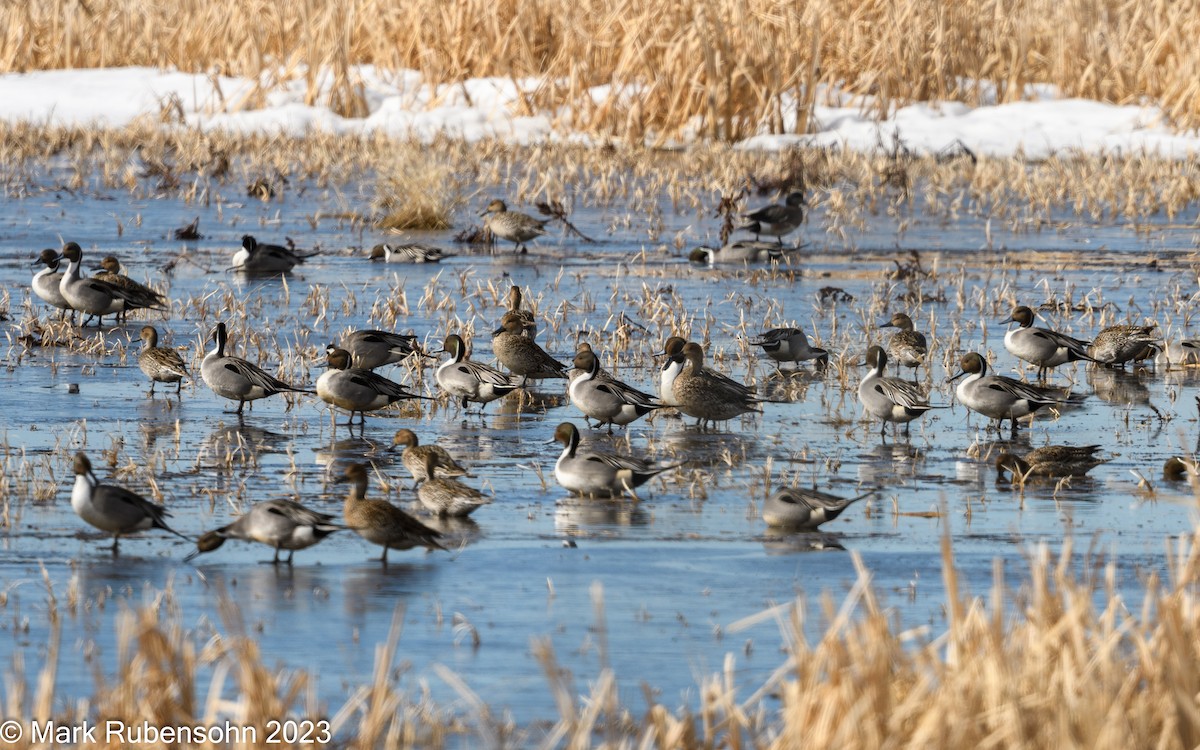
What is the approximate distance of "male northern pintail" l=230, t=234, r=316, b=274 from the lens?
52.7 feet

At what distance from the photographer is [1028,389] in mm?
10367

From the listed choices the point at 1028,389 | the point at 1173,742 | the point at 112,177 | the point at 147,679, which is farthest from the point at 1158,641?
the point at 112,177

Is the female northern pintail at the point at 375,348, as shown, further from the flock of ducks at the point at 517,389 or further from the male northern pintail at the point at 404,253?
the male northern pintail at the point at 404,253

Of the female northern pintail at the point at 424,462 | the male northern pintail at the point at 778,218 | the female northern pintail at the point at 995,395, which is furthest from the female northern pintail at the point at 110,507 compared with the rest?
the male northern pintail at the point at 778,218

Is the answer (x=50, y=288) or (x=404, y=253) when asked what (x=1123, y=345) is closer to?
(x=404, y=253)

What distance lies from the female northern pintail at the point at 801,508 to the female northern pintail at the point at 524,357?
3.77 meters

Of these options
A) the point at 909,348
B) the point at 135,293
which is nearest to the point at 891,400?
the point at 909,348

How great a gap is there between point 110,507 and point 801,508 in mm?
3009

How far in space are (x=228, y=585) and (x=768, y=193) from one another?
15560 mm

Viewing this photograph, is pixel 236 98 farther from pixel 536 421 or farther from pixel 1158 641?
pixel 1158 641

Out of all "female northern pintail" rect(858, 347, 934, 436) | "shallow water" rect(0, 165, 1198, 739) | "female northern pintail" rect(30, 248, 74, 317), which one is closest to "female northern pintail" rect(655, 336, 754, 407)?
"shallow water" rect(0, 165, 1198, 739)

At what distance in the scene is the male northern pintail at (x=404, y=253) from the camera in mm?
16938

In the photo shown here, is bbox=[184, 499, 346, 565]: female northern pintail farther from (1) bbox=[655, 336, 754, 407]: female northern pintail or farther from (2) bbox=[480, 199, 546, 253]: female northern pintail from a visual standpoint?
(2) bbox=[480, 199, 546, 253]: female northern pintail

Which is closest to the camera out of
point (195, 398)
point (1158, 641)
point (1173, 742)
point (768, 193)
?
point (1173, 742)
